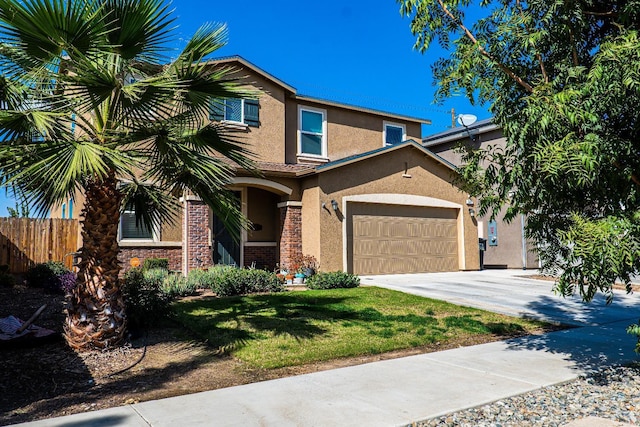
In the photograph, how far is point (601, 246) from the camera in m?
4.70

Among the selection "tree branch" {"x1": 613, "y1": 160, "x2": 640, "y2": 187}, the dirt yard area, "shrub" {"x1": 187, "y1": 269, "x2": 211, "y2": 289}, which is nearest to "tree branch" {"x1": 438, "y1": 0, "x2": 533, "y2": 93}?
"tree branch" {"x1": 613, "y1": 160, "x2": 640, "y2": 187}

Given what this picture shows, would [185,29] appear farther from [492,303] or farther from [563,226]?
[492,303]

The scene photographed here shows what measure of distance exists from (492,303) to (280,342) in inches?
249

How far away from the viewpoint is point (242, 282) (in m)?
12.4

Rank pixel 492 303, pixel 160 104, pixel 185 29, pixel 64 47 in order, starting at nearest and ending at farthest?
pixel 64 47
pixel 160 104
pixel 185 29
pixel 492 303

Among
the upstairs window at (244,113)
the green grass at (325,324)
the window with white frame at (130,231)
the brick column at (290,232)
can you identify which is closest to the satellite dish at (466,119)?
the brick column at (290,232)

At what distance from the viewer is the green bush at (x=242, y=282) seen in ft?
39.8

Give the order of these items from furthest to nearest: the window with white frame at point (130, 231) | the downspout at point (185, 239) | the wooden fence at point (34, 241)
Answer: the downspout at point (185, 239) → the window with white frame at point (130, 231) → the wooden fence at point (34, 241)

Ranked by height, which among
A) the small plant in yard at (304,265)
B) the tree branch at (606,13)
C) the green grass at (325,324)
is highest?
the tree branch at (606,13)

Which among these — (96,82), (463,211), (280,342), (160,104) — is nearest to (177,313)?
(280,342)

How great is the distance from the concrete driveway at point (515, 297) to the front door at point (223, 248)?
4673 millimetres

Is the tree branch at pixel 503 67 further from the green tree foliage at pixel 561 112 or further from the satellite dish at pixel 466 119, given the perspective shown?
the satellite dish at pixel 466 119

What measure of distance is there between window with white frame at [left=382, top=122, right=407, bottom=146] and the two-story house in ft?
4.42

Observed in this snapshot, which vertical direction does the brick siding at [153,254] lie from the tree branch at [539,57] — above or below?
below
